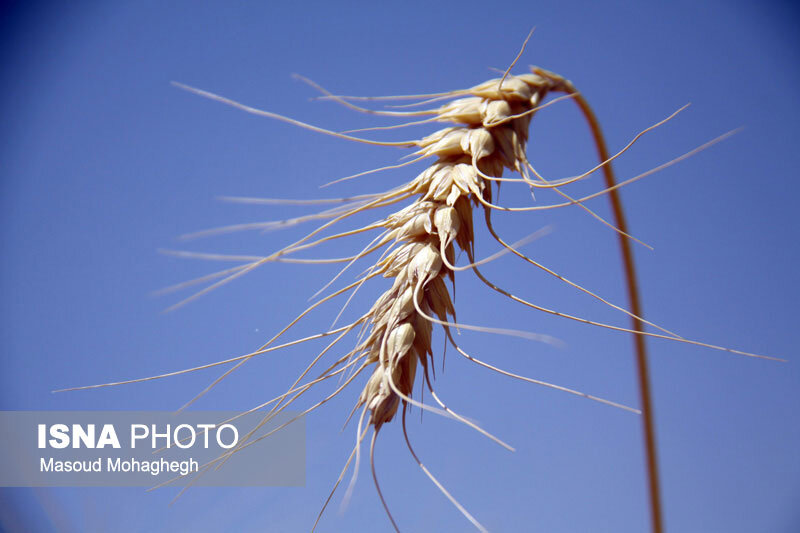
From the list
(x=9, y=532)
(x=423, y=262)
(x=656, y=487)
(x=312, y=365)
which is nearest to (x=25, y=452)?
(x=9, y=532)

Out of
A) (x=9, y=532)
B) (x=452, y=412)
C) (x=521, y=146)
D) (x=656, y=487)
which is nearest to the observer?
(x=452, y=412)

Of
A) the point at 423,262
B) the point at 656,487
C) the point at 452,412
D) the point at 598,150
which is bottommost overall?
the point at 656,487

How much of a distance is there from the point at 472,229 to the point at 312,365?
0.60 feet

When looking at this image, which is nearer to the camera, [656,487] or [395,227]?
[395,227]

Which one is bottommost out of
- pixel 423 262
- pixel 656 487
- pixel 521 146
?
pixel 656 487

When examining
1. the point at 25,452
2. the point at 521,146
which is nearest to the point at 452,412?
the point at 521,146

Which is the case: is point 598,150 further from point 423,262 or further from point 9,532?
point 9,532

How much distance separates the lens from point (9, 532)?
0.80m

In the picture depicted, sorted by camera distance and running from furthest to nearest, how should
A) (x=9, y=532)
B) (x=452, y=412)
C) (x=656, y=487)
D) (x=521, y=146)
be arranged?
1. (x=9, y=532)
2. (x=656, y=487)
3. (x=521, y=146)
4. (x=452, y=412)

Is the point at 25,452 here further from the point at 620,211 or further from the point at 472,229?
the point at 620,211

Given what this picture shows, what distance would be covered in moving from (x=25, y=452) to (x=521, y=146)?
3.66 feet

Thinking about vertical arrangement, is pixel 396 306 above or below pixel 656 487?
above

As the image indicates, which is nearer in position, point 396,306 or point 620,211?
point 396,306

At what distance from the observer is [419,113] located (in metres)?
0.49
